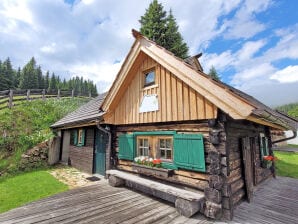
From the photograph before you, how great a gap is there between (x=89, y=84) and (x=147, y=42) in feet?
253

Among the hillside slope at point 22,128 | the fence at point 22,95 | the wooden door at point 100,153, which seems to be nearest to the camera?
the wooden door at point 100,153

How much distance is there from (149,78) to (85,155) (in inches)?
243

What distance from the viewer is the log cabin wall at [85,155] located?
32.1 ft

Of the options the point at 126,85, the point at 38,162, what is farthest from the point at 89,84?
the point at 126,85

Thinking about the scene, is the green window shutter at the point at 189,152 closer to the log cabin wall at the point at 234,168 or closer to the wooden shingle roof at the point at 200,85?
the log cabin wall at the point at 234,168

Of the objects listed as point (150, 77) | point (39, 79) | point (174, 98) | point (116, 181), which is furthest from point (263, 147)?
point (39, 79)

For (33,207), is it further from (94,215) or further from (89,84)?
(89,84)

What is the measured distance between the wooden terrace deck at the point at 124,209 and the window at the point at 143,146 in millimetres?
1399

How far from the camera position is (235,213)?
15.4ft

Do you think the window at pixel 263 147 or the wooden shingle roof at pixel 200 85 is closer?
the wooden shingle roof at pixel 200 85

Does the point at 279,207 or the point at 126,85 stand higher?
the point at 126,85

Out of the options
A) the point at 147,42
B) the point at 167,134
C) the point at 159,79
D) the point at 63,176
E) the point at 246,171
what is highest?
the point at 147,42

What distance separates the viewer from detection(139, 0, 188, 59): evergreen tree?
22.2m

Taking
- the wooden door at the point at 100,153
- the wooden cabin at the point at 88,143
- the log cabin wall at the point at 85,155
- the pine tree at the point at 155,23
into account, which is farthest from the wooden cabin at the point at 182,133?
the pine tree at the point at 155,23
